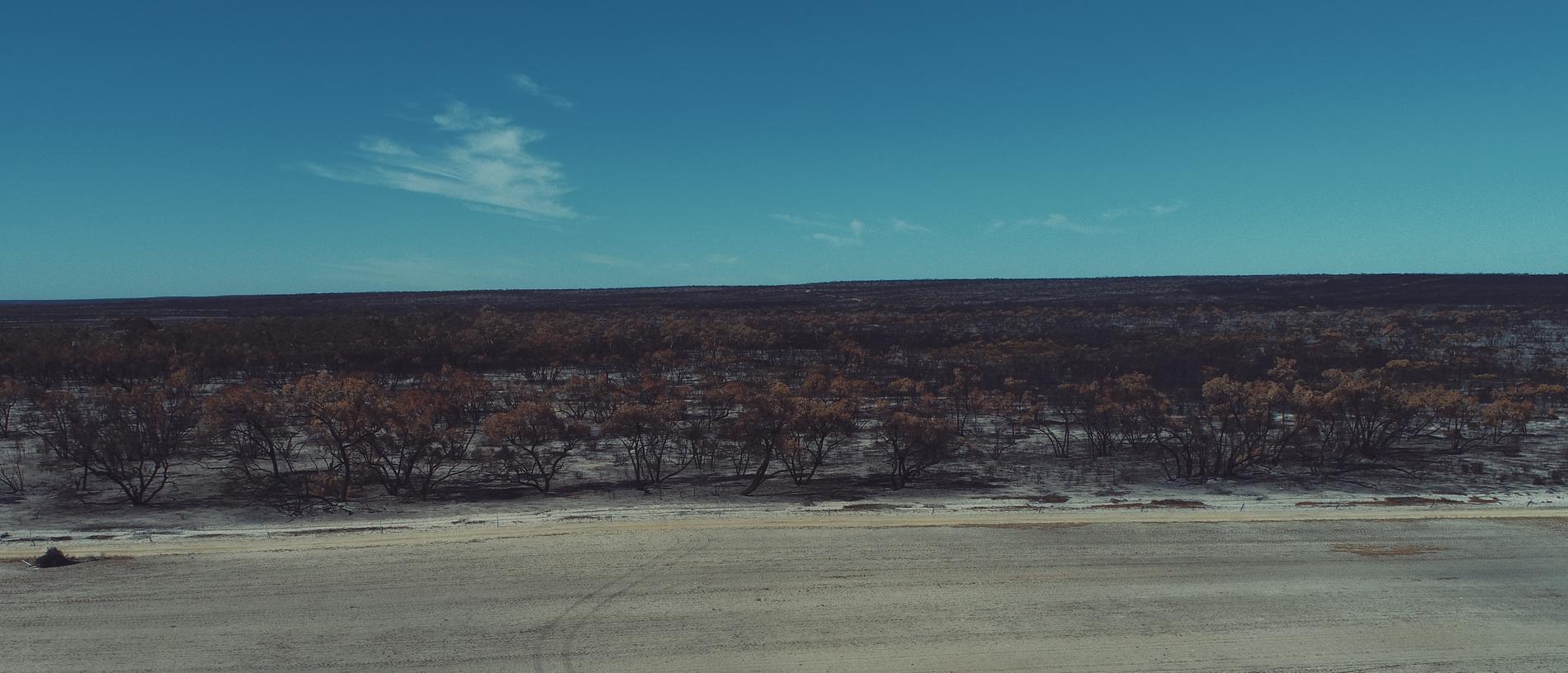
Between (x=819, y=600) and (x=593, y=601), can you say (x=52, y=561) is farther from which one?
(x=819, y=600)

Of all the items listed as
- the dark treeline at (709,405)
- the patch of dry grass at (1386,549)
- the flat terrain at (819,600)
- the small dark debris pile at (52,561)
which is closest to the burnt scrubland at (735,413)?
the dark treeline at (709,405)

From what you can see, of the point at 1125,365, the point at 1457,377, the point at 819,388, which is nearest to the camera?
the point at 819,388

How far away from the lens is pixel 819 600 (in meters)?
13.5

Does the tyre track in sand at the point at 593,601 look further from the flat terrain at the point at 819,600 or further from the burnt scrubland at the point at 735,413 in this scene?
the burnt scrubland at the point at 735,413

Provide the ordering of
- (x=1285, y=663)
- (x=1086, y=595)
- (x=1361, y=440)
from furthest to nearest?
1. (x=1361, y=440)
2. (x=1086, y=595)
3. (x=1285, y=663)

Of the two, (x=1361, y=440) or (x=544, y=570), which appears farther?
(x=1361, y=440)

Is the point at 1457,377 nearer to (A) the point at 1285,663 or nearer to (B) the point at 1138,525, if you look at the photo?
(B) the point at 1138,525

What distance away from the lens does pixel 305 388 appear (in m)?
22.1

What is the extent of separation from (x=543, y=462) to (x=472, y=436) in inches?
144

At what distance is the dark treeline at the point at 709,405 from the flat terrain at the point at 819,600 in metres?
5.47

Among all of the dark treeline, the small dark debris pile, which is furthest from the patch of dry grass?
the small dark debris pile

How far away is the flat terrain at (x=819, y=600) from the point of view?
11602 mm

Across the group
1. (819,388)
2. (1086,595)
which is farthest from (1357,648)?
(819,388)

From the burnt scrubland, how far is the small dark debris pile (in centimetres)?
474
